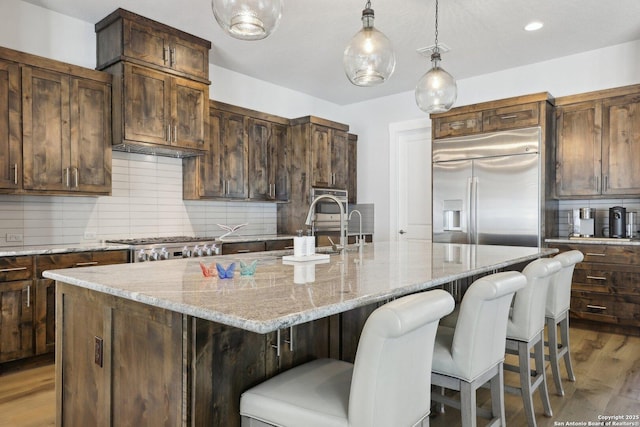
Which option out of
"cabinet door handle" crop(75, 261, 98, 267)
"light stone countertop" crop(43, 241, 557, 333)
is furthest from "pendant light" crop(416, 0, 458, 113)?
"cabinet door handle" crop(75, 261, 98, 267)

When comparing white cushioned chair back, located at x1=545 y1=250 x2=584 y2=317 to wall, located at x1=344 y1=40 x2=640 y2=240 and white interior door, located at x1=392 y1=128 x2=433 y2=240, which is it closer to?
wall, located at x1=344 y1=40 x2=640 y2=240

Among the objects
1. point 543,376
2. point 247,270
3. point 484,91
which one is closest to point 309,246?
point 247,270

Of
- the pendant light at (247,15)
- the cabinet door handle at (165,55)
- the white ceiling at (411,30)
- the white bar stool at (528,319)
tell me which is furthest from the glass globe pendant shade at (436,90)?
the cabinet door handle at (165,55)

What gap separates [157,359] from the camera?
1420 mm

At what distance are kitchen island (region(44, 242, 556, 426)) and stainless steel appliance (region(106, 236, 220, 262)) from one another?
1.62m

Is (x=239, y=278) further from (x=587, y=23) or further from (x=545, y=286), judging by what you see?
(x=587, y=23)

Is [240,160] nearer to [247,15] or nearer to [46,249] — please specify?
[46,249]

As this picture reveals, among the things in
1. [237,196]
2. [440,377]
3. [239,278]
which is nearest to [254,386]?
[239,278]

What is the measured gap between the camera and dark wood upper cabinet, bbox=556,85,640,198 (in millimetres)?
4277

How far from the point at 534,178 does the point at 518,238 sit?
65 cm

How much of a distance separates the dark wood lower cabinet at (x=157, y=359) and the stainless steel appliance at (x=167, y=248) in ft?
5.69

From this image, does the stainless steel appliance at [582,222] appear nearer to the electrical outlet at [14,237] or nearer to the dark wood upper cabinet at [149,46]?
the dark wood upper cabinet at [149,46]

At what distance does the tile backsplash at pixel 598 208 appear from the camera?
14.9 ft

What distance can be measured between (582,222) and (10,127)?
5.50 m
